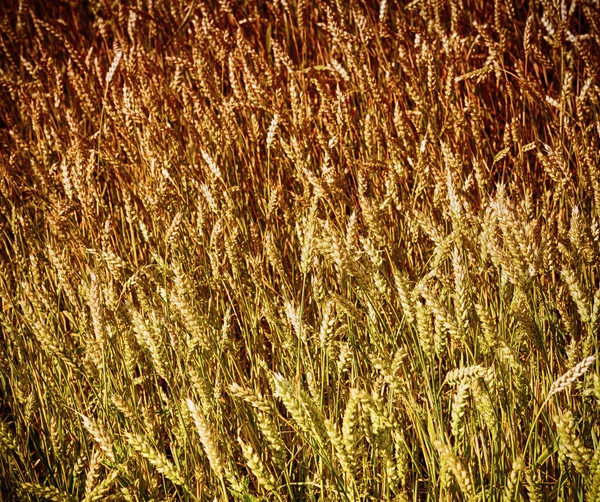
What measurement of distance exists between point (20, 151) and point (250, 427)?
1.40m

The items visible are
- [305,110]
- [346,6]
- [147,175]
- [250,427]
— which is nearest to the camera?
[250,427]

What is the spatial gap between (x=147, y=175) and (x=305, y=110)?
0.57 m

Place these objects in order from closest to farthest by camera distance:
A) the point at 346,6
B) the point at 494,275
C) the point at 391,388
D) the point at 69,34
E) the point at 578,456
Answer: the point at 578,456 < the point at 391,388 < the point at 494,275 < the point at 346,6 < the point at 69,34

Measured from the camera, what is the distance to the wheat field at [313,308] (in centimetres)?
95

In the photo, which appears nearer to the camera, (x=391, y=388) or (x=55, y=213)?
(x=391, y=388)

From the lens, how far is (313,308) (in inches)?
60.2

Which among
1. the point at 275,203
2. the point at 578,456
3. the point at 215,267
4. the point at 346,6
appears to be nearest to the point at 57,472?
the point at 215,267

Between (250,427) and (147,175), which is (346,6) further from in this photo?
(250,427)

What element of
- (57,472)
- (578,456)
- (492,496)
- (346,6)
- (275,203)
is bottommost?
(57,472)

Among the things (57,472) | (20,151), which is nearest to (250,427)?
(57,472)

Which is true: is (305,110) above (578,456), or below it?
above

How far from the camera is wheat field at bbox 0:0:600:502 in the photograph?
0.95 m

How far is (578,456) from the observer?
788 millimetres

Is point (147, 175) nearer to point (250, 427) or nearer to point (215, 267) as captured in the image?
point (215, 267)
